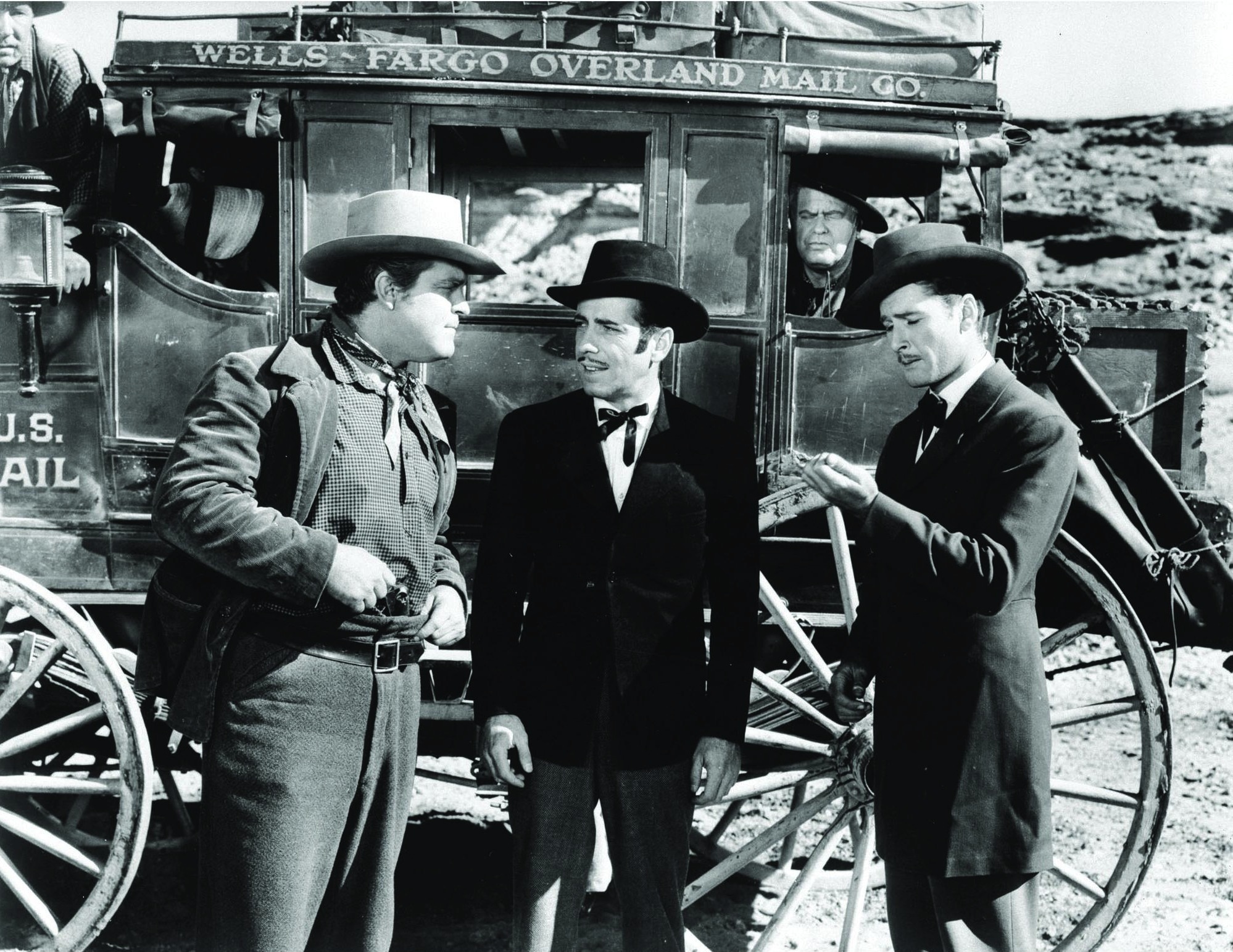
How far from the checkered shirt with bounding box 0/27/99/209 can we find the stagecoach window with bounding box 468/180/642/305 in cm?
140

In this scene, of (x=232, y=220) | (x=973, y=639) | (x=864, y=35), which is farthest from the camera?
(x=864, y=35)

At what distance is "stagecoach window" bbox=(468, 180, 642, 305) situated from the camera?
4875 millimetres

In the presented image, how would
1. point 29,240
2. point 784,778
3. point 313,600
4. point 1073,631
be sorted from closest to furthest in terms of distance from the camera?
point 313,600 < point 29,240 < point 1073,631 < point 784,778

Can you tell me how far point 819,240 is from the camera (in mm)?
3770

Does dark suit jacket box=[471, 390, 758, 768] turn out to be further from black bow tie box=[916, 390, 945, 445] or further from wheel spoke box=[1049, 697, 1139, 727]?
wheel spoke box=[1049, 697, 1139, 727]

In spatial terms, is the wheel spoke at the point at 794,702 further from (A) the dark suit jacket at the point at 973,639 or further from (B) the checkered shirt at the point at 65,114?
(B) the checkered shirt at the point at 65,114

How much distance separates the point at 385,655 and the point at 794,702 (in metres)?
→ 1.46

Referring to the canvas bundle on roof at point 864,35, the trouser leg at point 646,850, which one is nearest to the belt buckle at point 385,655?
the trouser leg at point 646,850

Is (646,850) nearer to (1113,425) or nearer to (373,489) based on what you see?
(373,489)

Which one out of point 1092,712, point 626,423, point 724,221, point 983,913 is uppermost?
point 724,221

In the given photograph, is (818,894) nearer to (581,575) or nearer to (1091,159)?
(581,575)

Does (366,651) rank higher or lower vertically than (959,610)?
lower

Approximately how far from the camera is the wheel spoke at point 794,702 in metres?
3.39

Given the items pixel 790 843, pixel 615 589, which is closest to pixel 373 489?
pixel 615 589
